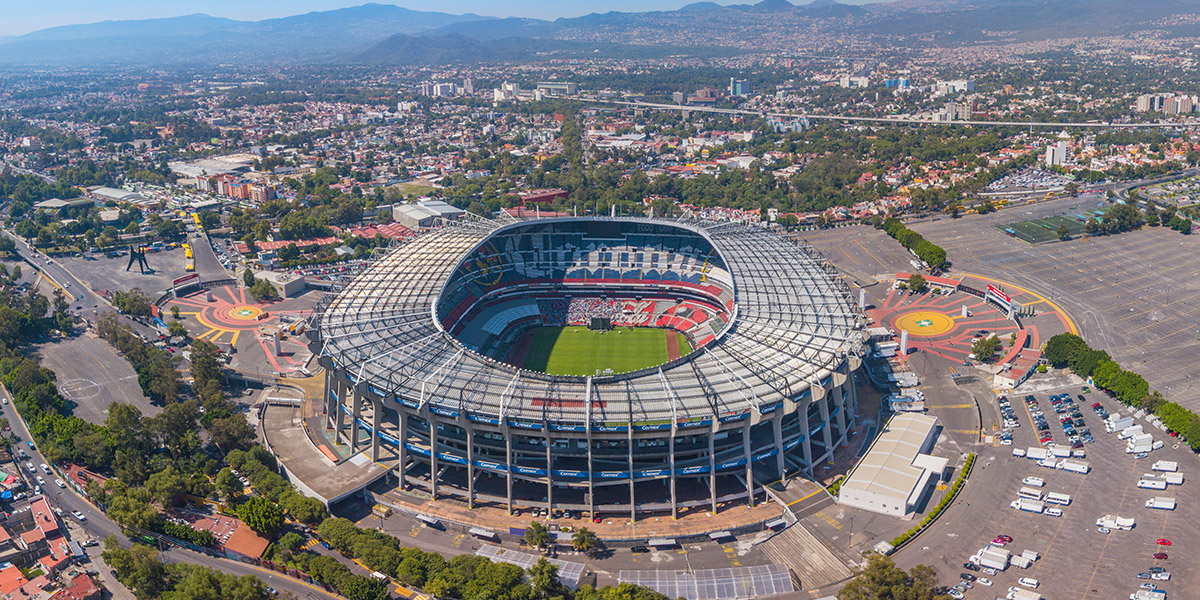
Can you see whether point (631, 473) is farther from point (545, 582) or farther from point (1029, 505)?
point (1029, 505)

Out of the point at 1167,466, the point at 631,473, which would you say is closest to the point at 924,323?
the point at 1167,466

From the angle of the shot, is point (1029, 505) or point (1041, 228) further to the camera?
point (1041, 228)

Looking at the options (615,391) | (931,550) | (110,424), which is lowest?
(931,550)

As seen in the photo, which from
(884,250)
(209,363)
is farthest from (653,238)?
(209,363)

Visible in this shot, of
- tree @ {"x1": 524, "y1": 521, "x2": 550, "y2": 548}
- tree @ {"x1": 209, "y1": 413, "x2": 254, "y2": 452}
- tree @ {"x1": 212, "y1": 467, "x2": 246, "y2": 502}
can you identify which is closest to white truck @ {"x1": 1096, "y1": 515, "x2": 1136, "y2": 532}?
tree @ {"x1": 524, "y1": 521, "x2": 550, "y2": 548}

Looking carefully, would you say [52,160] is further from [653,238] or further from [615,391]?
[615,391]
